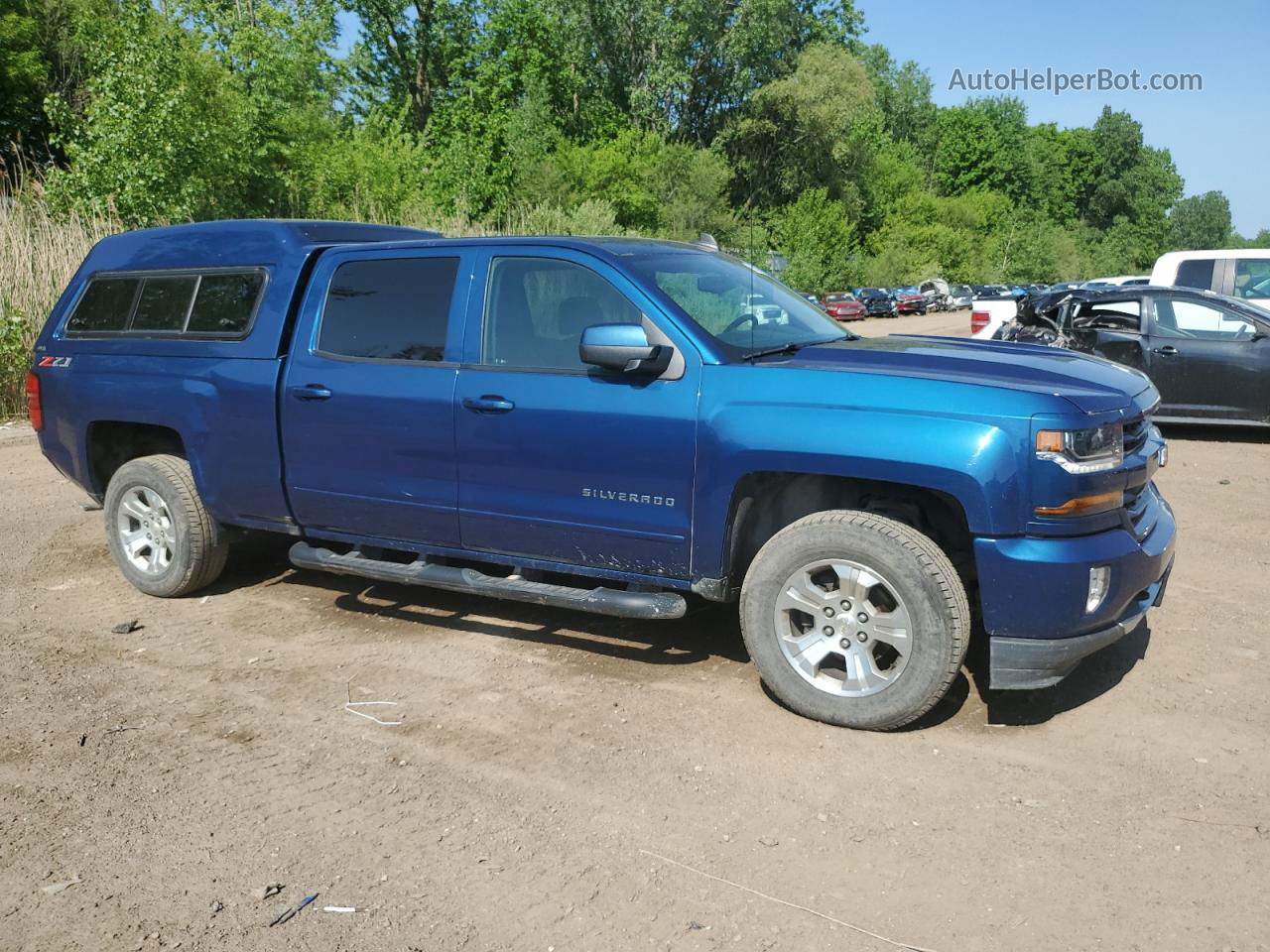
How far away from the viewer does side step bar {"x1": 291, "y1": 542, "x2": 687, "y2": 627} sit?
180 inches

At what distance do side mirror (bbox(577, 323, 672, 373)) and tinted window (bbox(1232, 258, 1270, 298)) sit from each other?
11.7m

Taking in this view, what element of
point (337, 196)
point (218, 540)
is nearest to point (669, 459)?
point (218, 540)

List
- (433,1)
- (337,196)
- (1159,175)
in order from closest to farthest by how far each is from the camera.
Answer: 1. (337,196)
2. (433,1)
3. (1159,175)

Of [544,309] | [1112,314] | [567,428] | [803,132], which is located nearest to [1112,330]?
[1112,314]

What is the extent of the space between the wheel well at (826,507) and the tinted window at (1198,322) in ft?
26.7

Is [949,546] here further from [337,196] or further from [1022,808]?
[337,196]

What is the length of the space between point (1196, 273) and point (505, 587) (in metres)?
12.0

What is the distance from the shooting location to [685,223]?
47031mm

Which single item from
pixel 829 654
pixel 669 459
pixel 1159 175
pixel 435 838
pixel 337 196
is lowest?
pixel 435 838

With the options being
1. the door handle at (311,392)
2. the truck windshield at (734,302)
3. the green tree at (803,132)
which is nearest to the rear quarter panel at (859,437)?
the truck windshield at (734,302)

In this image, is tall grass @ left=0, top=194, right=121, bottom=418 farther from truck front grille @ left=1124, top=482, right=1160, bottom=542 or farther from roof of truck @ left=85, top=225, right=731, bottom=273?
truck front grille @ left=1124, top=482, right=1160, bottom=542

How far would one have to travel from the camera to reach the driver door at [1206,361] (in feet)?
35.5

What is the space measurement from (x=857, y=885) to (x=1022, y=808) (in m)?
0.78

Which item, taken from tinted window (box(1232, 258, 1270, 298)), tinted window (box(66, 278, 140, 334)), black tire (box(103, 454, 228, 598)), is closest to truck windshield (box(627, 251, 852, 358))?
black tire (box(103, 454, 228, 598))
